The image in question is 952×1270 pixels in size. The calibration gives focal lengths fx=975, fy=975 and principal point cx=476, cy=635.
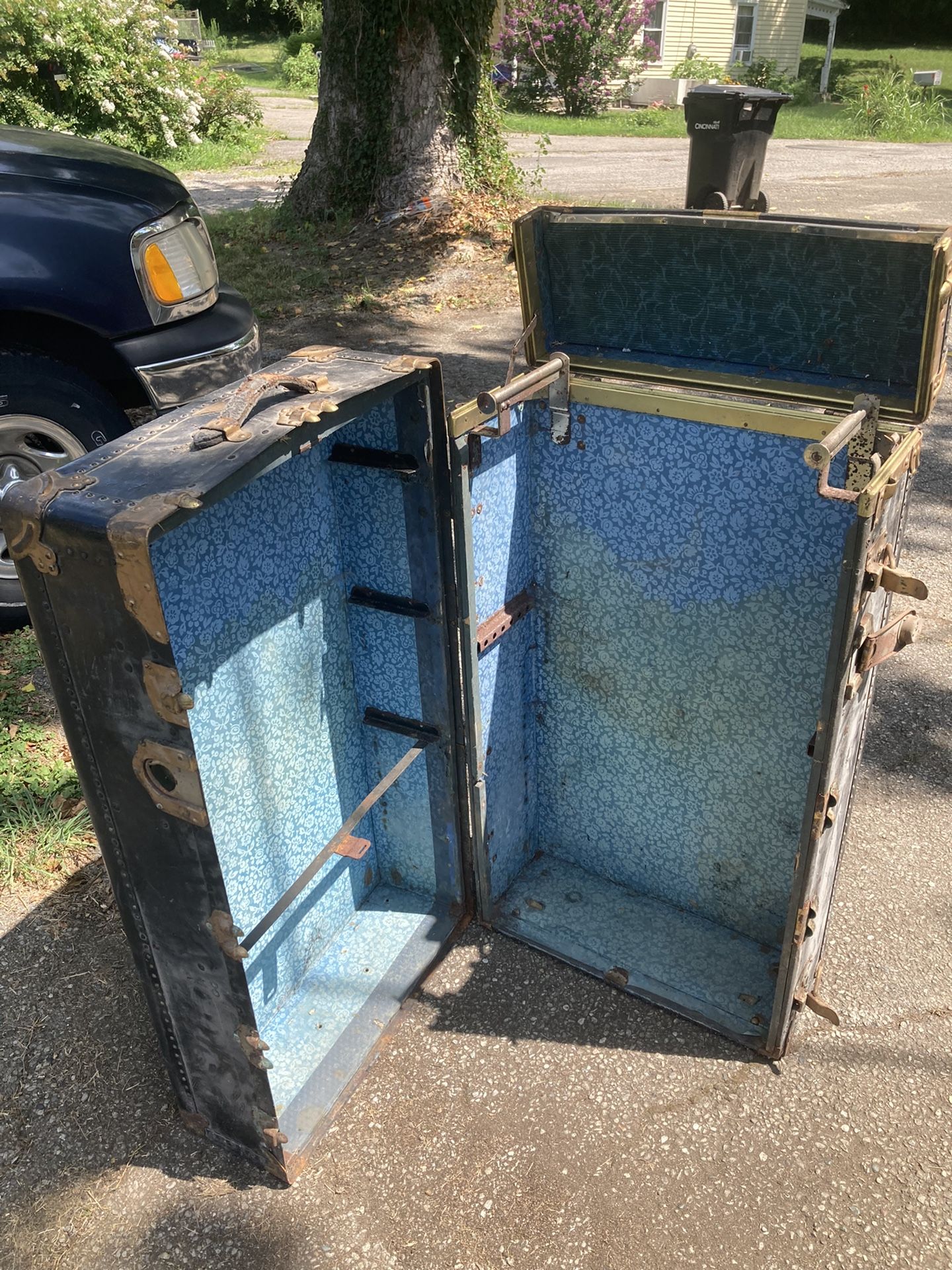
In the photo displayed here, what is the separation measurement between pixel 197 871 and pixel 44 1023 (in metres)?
1.16

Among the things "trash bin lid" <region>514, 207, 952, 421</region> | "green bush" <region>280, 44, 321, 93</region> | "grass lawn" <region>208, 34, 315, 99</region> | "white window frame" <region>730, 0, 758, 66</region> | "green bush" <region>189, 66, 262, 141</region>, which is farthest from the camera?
"grass lawn" <region>208, 34, 315, 99</region>

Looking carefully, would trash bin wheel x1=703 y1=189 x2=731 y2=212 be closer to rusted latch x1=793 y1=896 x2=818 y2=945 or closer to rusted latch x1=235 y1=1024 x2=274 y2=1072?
rusted latch x1=793 y1=896 x2=818 y2=945

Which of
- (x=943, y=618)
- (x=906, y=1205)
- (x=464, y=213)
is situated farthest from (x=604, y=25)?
(x=906, y=1205)

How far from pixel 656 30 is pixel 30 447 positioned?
2517 centimetres

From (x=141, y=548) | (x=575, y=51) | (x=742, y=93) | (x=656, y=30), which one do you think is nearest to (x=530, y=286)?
(x=141, y=548)

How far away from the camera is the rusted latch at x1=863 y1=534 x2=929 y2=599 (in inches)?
74.7

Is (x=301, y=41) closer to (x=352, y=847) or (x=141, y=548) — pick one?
(x=352, y=847)

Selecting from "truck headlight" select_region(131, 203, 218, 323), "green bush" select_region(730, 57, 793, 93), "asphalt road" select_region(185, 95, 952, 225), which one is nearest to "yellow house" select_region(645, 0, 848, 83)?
"green bush" select_region(730, 57, 793, 93)

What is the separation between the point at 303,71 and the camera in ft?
91.6

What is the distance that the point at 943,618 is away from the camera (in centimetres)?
429

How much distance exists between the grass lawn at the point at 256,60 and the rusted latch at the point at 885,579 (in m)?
27.9

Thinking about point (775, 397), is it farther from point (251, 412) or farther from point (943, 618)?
point (943, 618)

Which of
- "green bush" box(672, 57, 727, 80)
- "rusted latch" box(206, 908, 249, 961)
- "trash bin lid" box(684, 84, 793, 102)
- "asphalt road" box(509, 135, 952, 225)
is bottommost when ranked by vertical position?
"rusted latch" box(206, 908, 249, 961)

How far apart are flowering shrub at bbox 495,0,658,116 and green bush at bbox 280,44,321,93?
7.95 metres
